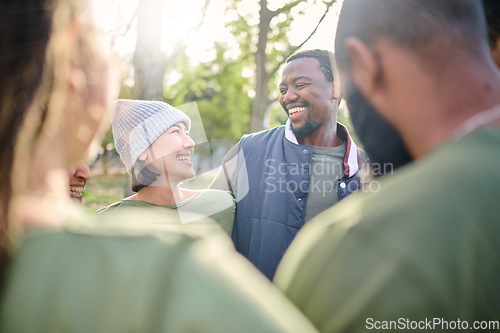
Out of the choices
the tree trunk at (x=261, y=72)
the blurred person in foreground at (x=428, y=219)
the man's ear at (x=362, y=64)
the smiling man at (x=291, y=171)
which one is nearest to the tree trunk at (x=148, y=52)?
the tree trunk at (x=261, y=72)

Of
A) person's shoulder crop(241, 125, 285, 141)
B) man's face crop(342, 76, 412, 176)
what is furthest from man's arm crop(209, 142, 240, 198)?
man's face crop(342, 76, 412, 176)

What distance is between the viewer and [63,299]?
667mm

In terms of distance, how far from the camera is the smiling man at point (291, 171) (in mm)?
3395

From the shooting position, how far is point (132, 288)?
667mm

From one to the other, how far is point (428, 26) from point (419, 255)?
2.37ft

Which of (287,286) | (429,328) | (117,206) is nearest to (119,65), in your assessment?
(287,286)

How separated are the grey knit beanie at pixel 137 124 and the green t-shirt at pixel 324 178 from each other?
50.2 inches

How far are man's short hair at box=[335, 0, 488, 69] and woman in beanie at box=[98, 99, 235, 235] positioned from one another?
2.36m

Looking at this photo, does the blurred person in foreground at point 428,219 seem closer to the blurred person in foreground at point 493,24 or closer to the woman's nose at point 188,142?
the blurred person in foreground at point 493,24

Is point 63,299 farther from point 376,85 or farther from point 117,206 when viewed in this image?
point 117,206

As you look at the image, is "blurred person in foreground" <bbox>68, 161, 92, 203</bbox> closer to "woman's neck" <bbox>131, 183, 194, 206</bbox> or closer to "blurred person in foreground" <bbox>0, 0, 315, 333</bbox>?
"woman's neck" <bbox>131, 183, 194, 206</bbox>

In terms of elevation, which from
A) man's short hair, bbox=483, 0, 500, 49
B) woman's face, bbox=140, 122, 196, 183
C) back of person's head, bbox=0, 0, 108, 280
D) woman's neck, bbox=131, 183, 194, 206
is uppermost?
man's short hair, bbox=483, 0, 500, 49

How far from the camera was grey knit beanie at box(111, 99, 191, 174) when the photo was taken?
3.54 metres

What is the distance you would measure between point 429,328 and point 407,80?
0.70 m
